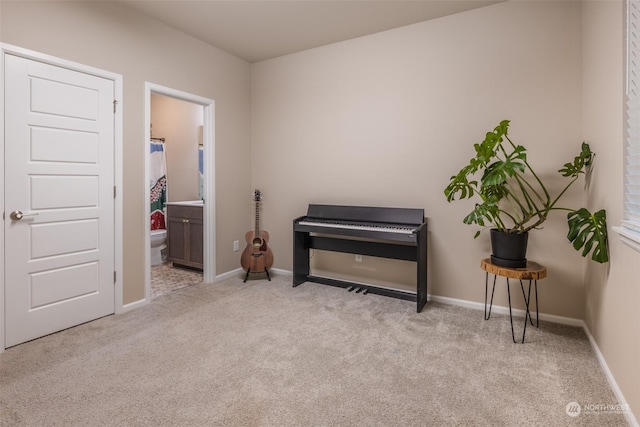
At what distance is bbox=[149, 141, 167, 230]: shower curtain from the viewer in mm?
4984

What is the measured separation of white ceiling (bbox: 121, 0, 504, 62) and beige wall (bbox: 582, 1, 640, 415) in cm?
103

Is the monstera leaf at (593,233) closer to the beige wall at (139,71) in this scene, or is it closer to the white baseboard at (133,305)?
the beige wall at (139,71)

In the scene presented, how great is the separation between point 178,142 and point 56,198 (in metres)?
2.87

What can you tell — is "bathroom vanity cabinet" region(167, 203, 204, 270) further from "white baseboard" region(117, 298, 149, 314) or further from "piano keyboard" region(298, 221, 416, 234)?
"piano keyboard" region(298, 221, 416, 234)

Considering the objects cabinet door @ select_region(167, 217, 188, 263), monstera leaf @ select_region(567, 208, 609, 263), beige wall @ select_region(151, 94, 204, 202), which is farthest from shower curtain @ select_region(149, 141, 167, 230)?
monstera leaf @ select_region(567, 208, 609, 263)

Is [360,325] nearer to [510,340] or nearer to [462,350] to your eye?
[462,350]

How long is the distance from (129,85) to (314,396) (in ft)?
9.48

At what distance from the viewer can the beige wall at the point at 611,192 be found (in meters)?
1.61

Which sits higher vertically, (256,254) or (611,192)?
(611,192)

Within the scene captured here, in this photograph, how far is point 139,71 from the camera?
3025 millimetres

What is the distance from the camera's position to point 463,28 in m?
2.99

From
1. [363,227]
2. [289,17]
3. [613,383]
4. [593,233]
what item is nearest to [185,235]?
[363,227]

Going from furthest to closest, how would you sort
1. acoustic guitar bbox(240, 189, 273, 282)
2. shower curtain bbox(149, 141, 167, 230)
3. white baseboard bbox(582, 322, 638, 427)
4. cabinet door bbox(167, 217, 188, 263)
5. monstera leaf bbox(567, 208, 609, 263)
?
shower curtain bbox(149, 141, 167, 230), cabinet door bbox(167, 217, 188, 263), acoustic guitar bbox(240, 189, 273, 282), monstera leaf bbox(567, 208, 609, 263), white baseboard bbox(582, 322, 638, 427)

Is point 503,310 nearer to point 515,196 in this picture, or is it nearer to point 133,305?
point 515,196
